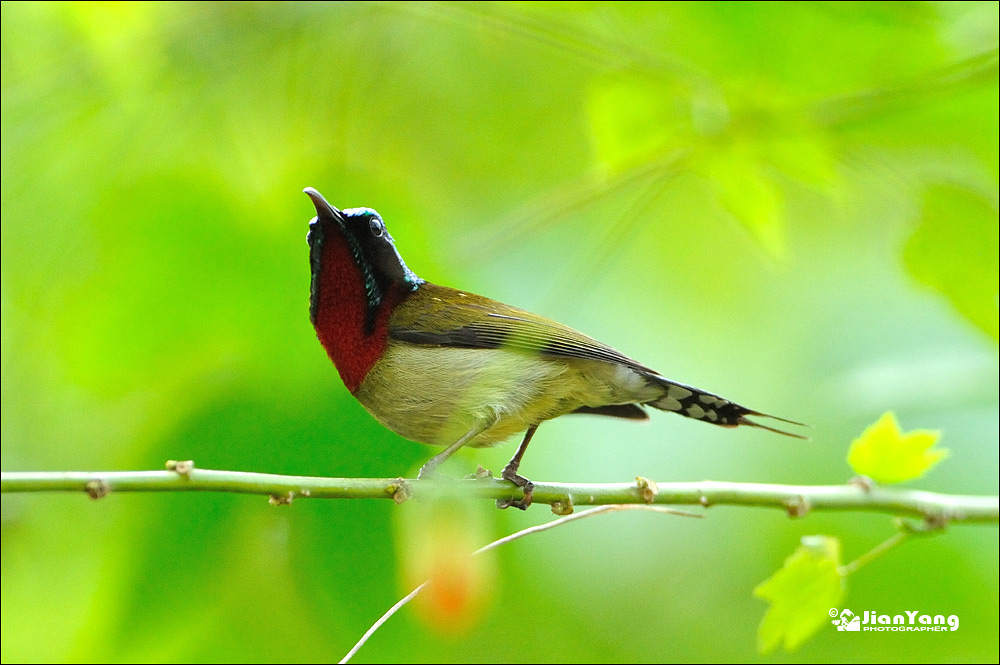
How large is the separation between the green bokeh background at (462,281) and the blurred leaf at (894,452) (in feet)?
1.68

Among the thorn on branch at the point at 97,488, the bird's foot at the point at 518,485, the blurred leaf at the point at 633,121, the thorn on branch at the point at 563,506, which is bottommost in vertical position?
the thorn on branch at the point at 97,488

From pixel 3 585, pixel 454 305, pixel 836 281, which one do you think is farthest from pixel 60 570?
pixel 836 281

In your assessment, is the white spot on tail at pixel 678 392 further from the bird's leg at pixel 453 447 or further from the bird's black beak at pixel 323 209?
the bird's black beak at pixel 323 209

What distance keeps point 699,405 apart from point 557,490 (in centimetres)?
103

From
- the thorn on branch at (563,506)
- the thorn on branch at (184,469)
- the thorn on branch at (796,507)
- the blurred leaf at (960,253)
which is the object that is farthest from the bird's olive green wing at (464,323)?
the thorn on branch at (184,469)

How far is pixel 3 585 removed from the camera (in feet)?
10.9

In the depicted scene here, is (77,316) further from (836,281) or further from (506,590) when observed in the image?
(836,281)

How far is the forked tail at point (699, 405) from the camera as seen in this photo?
273 cm

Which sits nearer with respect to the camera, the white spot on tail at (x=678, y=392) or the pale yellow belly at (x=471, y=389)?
the pale yellow belly at (x=471, y=389)

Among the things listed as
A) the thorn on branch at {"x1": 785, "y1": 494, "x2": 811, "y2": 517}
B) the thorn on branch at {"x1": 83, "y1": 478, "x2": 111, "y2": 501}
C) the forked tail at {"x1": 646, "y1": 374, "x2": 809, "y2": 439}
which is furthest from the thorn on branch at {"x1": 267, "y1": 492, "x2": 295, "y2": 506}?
the forked tail at {"x1": 646, "y1": 374, "x2": 809, "y2": 439}

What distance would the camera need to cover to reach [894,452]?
2066 millimetres

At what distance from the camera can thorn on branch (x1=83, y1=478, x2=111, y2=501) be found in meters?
1.34

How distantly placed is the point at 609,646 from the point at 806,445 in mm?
1442

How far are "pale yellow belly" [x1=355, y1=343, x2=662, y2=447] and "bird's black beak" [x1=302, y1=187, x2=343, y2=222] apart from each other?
1.83ft
